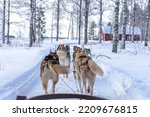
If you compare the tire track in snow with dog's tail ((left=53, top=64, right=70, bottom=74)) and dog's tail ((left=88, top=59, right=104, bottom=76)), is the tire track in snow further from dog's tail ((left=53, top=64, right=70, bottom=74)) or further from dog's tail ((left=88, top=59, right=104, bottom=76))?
dog's tail ((left=53, top=64, right=70, bottom=74))

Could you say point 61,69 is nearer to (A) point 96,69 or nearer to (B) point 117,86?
(A) point 96,69

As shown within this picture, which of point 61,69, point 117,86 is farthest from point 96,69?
point 117,86

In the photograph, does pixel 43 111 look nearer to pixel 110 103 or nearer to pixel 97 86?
pixel 110 103

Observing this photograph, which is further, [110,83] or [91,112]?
[110,83]

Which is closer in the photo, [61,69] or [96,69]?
[61,69]

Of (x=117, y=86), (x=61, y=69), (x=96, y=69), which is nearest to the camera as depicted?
(x=61, y=69)

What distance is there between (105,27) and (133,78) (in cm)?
7688

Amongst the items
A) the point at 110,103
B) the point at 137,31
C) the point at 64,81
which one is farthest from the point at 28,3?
the point at 137,31

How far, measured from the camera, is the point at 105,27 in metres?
86.9

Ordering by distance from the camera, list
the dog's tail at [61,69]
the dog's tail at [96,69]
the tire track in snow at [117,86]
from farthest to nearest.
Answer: the tire track in snow at [117,86] < the dog's tail at [96,69] < the dog's tail at [61,69]

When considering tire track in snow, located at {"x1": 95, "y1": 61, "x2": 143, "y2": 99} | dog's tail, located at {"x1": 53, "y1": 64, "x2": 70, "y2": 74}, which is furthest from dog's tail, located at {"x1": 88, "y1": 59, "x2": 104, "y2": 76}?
tire track in snow, located at {"x1": 95, "y1": 61, "x2": 143, "y2": 99}

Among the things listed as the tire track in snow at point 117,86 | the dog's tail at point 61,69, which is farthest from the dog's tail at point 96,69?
the tire track in snow at point 117,86

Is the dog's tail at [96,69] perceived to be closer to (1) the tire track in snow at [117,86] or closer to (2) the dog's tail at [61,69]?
(2) the dog's tail at [61,69]

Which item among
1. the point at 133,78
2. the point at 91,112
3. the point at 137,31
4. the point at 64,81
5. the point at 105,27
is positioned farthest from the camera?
the point at 105,27
